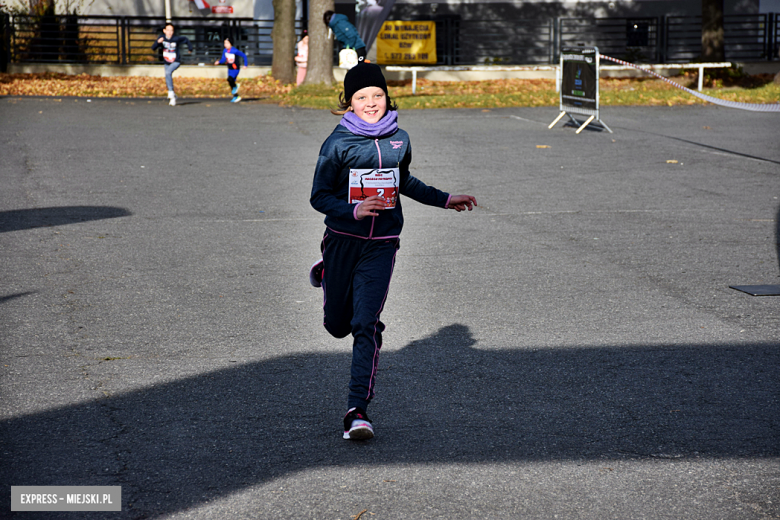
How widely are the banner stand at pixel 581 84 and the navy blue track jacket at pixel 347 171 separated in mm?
12816

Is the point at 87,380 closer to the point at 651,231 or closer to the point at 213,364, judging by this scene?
the point at 213,364

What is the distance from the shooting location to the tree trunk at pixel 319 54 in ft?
75.4

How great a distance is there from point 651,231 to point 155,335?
5.33 m

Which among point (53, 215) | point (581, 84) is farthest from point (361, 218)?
point (581, 84)

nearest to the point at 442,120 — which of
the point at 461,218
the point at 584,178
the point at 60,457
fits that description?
the point at 584,178

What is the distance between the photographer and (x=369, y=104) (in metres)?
4.10

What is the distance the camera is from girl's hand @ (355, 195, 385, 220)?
3.89 meters

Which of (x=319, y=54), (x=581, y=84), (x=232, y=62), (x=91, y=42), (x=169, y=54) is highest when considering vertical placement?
(x=91, y=42)

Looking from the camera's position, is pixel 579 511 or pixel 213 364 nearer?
pixel 579 511

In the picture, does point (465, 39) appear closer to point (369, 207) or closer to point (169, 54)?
point (169, 54)

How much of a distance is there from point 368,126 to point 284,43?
23.9 m

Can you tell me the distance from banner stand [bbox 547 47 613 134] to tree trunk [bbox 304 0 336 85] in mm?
7541

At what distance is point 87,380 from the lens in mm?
4750

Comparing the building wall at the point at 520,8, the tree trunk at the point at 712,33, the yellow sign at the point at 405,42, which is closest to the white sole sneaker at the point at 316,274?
the tree trunk at the point at 712,33
